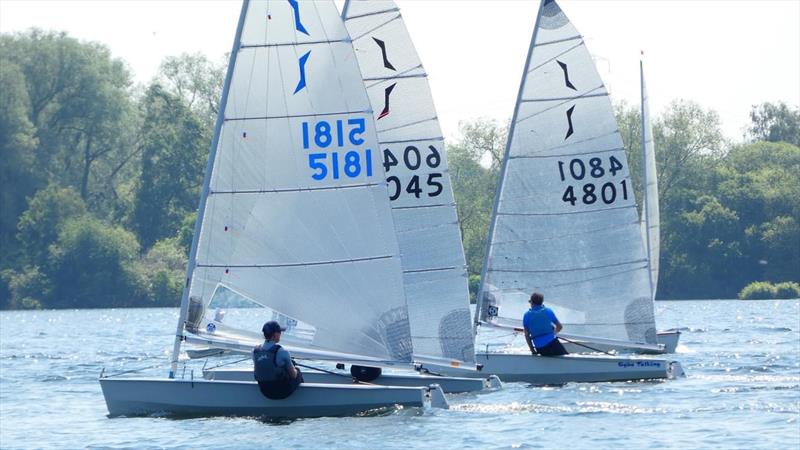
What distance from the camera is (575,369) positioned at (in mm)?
24578

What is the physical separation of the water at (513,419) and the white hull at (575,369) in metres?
0.22

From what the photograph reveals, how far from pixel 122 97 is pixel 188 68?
13954 mm

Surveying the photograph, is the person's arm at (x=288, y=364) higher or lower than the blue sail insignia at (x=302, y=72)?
lower

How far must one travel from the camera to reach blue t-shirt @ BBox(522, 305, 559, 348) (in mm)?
24094

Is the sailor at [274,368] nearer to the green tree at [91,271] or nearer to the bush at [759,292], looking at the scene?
the green tree at [91,271]

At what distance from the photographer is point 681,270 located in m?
76.7

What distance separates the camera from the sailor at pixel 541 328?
24.1 metres

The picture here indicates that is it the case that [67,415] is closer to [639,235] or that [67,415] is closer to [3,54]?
[639,235]

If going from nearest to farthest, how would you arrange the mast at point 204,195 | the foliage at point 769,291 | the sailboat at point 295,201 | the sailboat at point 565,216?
the mast at point 204,195, the sailboat at point 295,201, the sailboat at point 565,216, the foliage at point 769,291

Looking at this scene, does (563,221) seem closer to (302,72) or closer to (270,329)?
→ (302,72)

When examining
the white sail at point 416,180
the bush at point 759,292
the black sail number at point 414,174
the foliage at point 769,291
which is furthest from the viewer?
the bush at point 759,292

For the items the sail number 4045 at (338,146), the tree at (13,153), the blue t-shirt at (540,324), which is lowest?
the blue t-shirt at (540,324)

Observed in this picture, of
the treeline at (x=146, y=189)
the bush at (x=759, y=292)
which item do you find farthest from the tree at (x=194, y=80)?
the bush at (x=759, y=292)

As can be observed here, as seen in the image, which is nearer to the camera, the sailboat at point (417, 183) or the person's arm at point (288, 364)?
the person's arm at point (288, 364)
